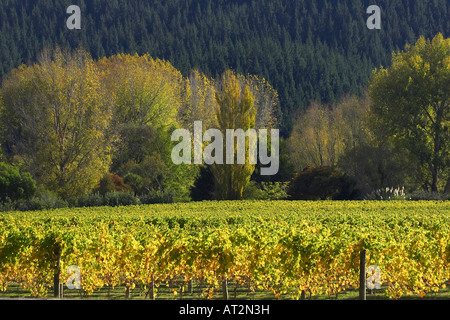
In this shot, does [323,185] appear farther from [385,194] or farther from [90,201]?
[90,201]

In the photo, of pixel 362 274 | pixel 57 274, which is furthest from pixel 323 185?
pixel 57 274

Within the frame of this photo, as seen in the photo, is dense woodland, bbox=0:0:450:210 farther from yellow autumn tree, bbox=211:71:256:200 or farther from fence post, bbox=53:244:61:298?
fence post, bbox=53:244:61:298

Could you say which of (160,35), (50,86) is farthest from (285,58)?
(50,86)

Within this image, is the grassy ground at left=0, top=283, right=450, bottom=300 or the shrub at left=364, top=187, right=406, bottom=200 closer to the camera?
the grassy ground at left=0, top=283, right=450, bottom=300

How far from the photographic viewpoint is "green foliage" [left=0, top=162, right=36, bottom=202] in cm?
3156

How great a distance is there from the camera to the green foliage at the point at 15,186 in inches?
1243

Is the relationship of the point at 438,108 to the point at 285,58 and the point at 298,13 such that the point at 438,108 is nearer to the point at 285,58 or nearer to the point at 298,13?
the point at 285,58

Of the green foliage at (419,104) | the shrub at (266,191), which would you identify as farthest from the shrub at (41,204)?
the green foliage at (419,104)

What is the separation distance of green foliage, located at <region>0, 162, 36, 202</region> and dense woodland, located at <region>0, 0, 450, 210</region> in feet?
0.18

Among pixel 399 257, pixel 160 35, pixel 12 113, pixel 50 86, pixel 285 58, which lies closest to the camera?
pixel 399 257

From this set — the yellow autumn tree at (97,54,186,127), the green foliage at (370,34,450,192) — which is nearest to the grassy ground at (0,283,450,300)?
the green foliage at (370,34,450,192)

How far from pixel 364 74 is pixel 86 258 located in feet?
344

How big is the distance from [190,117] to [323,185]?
83.5 feet

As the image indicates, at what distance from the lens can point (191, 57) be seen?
11319 centimetres
